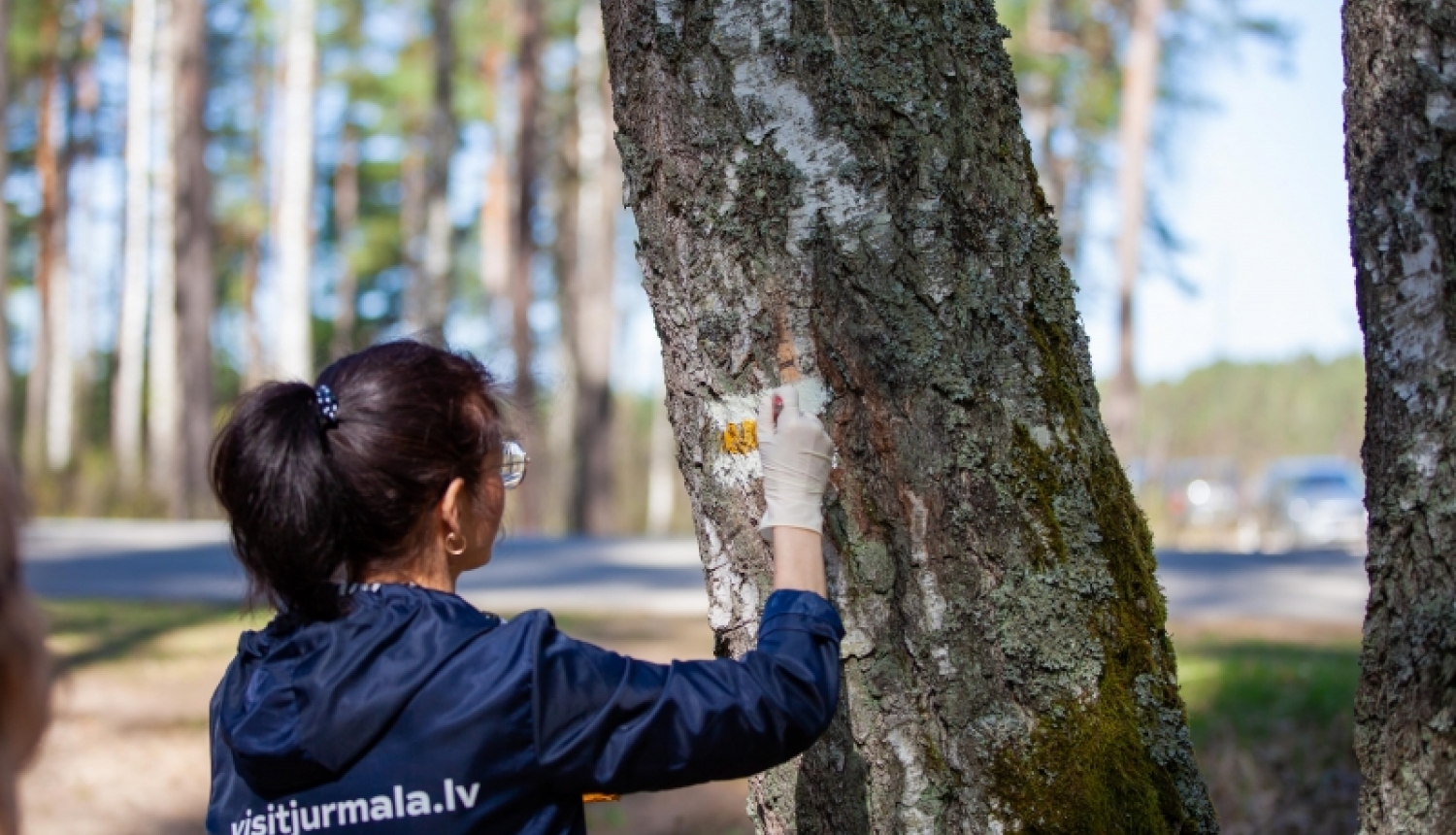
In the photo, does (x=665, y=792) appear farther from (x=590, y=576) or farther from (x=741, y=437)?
(x=590, y=576)

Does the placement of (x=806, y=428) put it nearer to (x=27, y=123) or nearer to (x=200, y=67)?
(x=200, y=67)

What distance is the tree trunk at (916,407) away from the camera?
1885 millimetres

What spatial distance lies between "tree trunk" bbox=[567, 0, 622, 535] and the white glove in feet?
57.7

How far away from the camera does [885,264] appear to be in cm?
190

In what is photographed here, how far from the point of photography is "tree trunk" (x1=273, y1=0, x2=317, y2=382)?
19.8 meters

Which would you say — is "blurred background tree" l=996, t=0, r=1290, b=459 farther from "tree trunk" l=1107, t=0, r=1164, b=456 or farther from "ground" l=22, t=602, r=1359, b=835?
"ground" l=22, t=602, r=1359, b=835

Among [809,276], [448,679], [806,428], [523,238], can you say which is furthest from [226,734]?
[523,238]

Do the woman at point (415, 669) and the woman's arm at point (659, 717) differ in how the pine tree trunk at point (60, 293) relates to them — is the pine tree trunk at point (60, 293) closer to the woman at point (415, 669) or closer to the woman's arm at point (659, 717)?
the woman at point (415, 669)

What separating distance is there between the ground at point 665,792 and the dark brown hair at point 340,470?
10.7 feet

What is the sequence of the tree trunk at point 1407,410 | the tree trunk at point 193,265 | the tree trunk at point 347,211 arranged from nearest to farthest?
the tree trunk at point 1407,410 < the tree trunk at point 193,265 < the tree trunk at point 347,211

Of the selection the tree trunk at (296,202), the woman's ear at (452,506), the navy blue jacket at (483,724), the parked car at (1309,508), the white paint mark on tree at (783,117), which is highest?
the tree trunk at (296,202)

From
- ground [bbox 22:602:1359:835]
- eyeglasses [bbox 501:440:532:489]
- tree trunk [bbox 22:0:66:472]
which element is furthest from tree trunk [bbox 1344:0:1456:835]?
tree trunk [bbox 22:0:66:472]

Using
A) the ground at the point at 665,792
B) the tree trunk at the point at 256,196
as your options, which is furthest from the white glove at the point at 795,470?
the tree trunk at the point at 256,196

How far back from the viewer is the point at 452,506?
1.70 m
